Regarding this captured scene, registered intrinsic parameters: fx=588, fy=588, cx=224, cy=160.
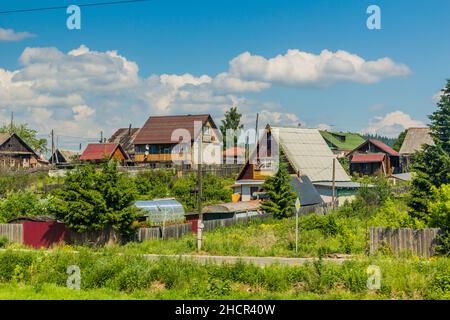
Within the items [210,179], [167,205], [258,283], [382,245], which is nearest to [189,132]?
[210,179]

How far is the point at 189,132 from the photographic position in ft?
234

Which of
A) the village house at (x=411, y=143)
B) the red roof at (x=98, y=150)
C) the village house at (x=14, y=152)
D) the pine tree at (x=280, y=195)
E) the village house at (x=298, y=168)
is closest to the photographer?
the pine tree at (x=280, y=195)

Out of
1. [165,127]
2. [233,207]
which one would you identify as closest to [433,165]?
[233,207]

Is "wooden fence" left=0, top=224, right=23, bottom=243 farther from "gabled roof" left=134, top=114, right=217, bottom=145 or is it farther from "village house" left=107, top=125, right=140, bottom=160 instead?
"village house" left=107, top=125, right=140, bottom=160

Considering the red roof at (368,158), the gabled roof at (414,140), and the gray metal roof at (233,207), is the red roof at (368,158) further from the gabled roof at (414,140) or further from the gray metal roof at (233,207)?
the gray metal roof at (233,207)

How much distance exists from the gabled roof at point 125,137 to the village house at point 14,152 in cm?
1390

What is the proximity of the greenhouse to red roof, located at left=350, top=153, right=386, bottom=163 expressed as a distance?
140 ft

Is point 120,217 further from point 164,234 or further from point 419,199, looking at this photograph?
point 419,199

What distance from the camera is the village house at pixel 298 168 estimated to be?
5172 cm

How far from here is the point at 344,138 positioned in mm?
102625

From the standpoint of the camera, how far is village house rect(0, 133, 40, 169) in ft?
250

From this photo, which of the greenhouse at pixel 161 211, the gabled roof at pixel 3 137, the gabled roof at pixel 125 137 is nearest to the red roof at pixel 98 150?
the gabled roof at pixel 3 137
